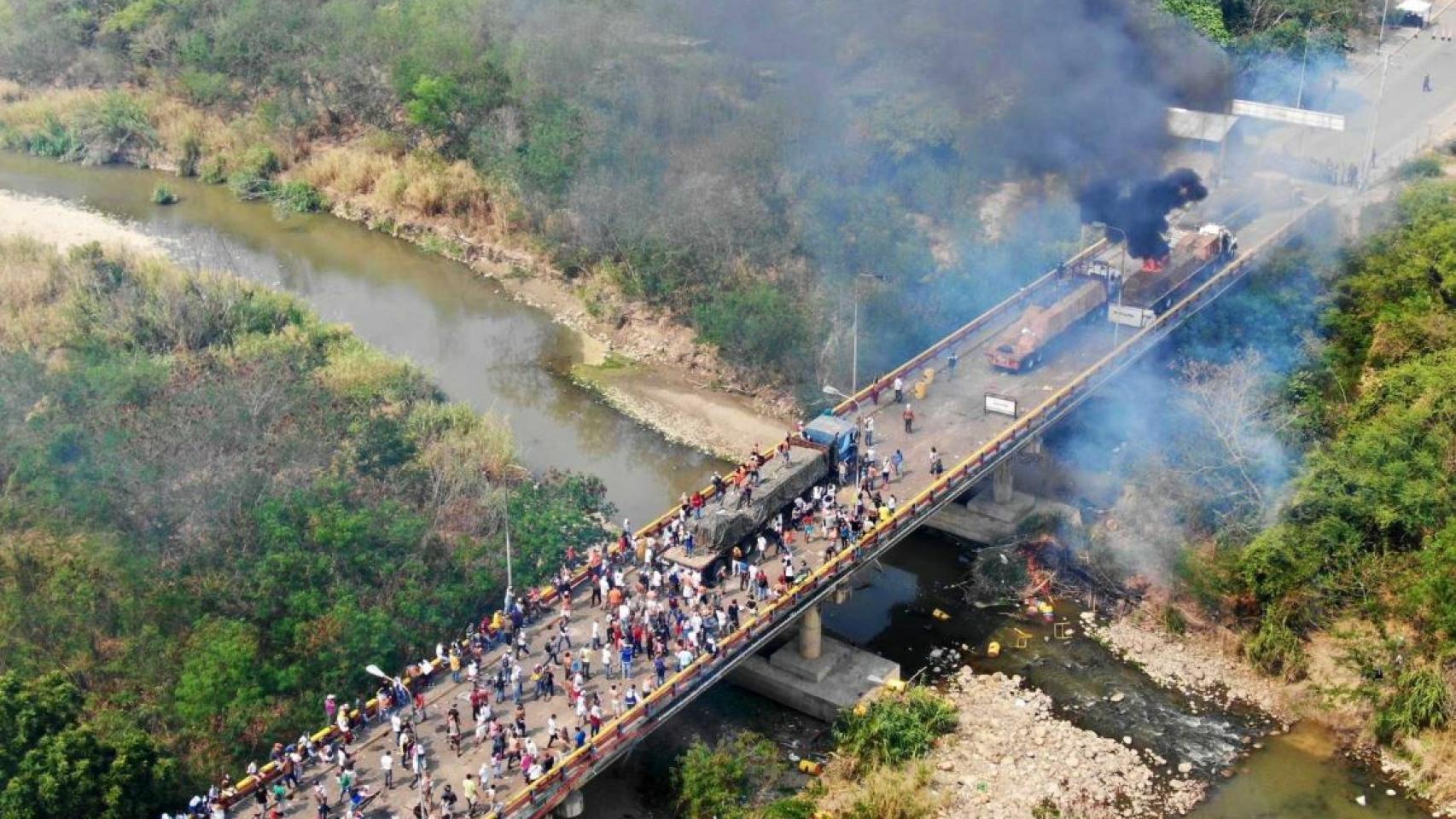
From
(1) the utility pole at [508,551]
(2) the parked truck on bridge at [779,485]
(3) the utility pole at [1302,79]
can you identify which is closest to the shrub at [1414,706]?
(2) the parked truck on bridge at [779,485]

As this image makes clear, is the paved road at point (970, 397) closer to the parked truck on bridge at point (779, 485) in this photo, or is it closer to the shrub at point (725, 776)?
the parked truck on bridge at point (779, 485)

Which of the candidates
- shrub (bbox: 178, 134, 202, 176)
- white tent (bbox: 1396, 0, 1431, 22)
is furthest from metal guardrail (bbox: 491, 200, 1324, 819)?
shrub (bbox: 178, 134, 202, 176)

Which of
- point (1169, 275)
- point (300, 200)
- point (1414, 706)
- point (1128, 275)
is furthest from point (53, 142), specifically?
point (1414, 706)

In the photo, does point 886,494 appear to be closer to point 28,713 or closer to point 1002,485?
point 1002,485

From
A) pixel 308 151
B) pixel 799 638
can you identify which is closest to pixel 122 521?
pixel 799 638

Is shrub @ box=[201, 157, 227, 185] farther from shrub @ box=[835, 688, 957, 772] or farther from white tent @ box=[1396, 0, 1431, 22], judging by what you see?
white tent @ box=[1396, 0, 1431, 22]

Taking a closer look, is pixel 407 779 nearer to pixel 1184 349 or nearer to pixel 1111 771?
pixel 1111 771
